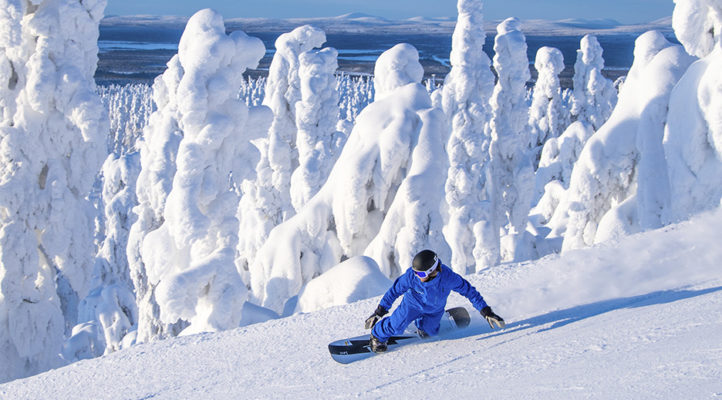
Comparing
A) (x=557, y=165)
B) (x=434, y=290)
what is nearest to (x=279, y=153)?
(x=557, y=165)

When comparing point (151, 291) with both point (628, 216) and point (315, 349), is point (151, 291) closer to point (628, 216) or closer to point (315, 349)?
point (315, 349)

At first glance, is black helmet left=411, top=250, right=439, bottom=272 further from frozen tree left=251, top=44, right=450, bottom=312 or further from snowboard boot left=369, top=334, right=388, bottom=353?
frozen tree left=251, top=44, right=450, bottom=312

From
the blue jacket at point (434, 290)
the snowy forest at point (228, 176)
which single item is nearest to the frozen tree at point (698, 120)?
the snowy forest at point (228, 176)

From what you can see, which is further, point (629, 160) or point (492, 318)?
point (629, 160)

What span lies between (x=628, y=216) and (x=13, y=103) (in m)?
11.3

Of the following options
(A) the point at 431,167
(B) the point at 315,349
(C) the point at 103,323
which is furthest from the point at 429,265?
(C) the point at 103,323

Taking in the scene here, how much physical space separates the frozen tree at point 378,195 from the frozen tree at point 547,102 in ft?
70.5

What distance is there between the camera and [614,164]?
13617 mm

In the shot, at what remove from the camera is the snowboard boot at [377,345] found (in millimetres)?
5531

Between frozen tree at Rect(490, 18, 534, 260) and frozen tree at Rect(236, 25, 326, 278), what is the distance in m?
6.08

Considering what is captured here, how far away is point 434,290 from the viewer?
17.8 ft

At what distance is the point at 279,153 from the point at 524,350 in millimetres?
17212

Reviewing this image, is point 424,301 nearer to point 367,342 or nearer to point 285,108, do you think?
point 367,342

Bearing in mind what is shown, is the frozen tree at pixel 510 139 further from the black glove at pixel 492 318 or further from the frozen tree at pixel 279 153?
the black glove at pixel 492 318
